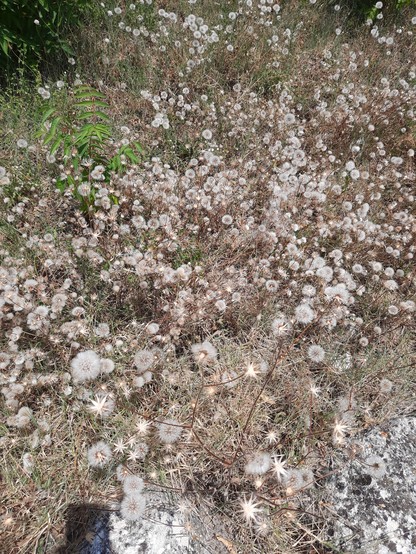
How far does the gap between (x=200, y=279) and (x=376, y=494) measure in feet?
6.50

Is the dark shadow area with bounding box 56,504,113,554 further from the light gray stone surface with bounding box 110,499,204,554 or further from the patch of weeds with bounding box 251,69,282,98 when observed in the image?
the patch of weeds with bounding box 251,69,282,98

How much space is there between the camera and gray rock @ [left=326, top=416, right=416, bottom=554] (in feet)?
7.86

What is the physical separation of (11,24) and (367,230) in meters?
4.16

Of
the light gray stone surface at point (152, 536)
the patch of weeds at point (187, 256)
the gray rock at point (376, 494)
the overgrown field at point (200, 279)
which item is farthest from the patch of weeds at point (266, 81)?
the light gray stone surface at point (152, 536)

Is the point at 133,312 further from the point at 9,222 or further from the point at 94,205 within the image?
the point at 9,222

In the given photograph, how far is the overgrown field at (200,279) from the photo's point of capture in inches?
99.4

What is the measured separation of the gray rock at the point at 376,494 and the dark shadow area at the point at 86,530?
144 cm

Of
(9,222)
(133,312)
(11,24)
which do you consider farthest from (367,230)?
(11,24)

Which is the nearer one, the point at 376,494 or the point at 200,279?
the point at 376,494

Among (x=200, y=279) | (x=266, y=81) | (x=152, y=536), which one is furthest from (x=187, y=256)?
(x=266, y=81)

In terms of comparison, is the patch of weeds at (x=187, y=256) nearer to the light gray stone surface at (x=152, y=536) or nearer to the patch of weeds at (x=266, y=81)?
the light gray stone surface at (x=152, y=536)

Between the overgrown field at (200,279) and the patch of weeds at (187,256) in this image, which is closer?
the overgrown field at (200,279)

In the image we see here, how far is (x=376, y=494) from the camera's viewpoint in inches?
99.8

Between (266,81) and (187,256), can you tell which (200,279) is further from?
(266,81)
